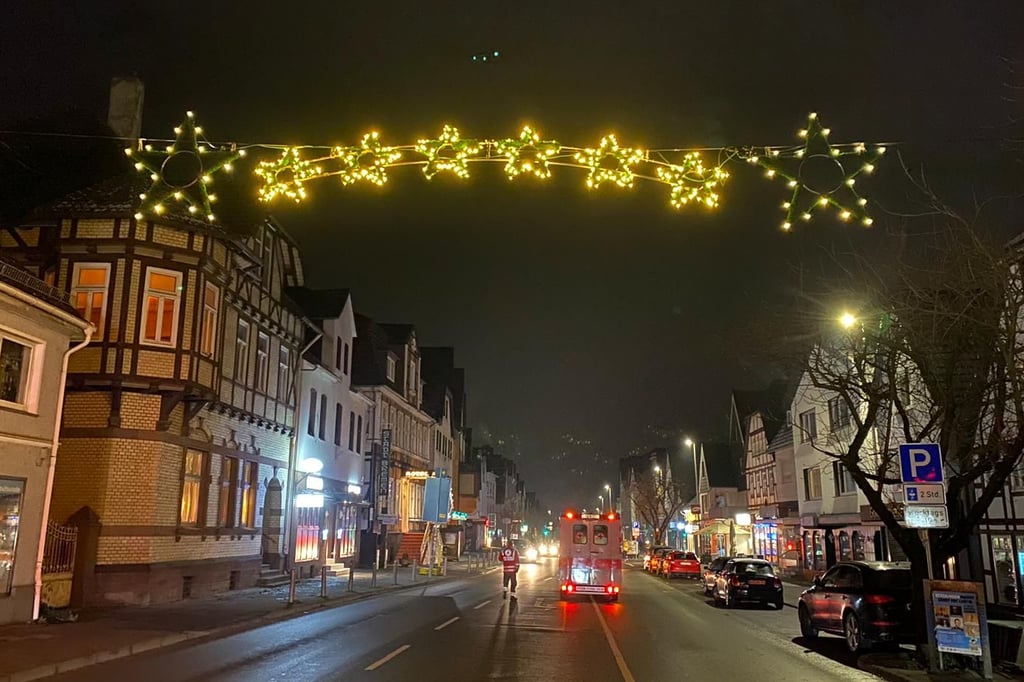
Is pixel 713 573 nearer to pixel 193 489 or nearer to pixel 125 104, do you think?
pixel 193 489

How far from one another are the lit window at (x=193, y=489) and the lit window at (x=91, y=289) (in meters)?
4.27

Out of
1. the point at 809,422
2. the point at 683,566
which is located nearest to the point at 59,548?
the point at 683,566

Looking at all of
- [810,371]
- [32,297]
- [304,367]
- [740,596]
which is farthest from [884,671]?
[304,367]

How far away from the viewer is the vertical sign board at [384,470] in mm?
39531

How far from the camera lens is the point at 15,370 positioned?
15.5 m

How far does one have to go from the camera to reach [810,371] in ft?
50.8

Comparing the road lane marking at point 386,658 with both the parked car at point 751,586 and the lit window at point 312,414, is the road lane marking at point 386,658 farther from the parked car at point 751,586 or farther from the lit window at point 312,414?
the lit window at point 312,414

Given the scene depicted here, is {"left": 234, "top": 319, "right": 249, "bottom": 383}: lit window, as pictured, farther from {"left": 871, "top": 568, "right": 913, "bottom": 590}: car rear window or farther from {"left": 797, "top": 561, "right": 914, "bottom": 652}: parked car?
{"left": 871, "top": 568, "right": 913, "bottom": 590}: car rear window

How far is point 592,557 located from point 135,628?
1365cm

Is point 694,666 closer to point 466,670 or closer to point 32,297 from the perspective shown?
point 466,670

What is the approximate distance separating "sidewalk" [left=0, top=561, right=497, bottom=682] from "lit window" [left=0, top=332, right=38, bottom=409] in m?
4.24

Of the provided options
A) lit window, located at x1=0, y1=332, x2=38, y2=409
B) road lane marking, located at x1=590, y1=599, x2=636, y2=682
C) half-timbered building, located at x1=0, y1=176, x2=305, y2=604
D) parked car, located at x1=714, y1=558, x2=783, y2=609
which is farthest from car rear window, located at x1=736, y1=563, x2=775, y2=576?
lit window, located at x1=0, y1=332, x2=38, y2=409

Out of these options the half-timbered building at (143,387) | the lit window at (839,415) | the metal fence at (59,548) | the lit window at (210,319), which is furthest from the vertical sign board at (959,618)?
the lit window at (210,319)

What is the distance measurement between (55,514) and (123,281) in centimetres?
574
